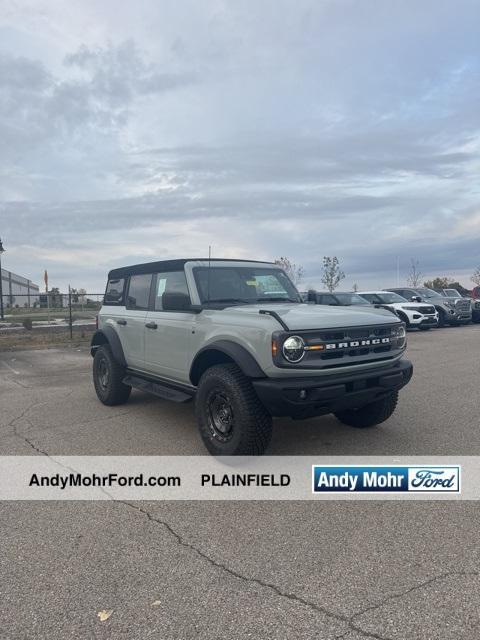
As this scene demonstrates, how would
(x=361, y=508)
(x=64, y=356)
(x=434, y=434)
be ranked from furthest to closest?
1. (x=64, y=356)
2. (x=434, y=434)
3. (x=361, y=508)

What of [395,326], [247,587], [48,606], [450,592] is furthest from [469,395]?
[48,606]

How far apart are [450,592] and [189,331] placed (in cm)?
328

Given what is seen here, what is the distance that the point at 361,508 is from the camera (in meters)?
3.64

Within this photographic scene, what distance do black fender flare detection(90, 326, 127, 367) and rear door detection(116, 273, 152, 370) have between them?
56 millimetres

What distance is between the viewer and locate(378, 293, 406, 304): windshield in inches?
802

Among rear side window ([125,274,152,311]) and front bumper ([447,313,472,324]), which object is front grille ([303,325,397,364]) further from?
front bumper ([447,313,472,324])

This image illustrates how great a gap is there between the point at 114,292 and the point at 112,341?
881mm

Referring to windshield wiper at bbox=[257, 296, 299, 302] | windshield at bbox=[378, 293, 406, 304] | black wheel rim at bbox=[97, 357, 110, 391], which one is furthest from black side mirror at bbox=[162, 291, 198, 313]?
windshield at bbox=[378, 293, 406, 304]

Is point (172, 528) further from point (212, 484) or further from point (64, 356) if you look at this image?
point (64, 356)

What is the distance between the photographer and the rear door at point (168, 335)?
5.24 metres

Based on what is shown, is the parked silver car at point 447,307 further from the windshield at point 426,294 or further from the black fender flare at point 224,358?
the black fender flare at point 224,358

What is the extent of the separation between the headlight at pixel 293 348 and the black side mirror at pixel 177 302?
130cm

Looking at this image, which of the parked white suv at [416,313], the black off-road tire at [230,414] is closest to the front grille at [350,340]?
the black off-road tire at [230,414]

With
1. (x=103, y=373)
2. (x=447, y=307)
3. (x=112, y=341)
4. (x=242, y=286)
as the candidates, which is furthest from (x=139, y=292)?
(x=447, y=307)
